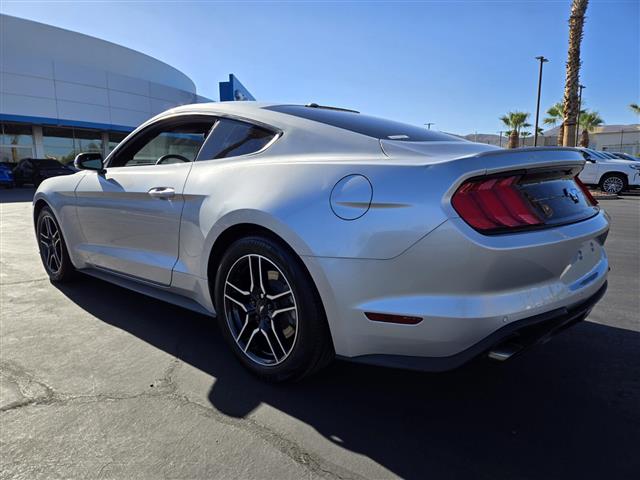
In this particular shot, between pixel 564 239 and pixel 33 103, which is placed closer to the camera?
pixel 564 239

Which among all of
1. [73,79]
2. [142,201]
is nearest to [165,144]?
[142,201]

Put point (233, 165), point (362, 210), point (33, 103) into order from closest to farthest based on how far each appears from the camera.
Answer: point (362, 210) → point (233, 165) → point (33, 103)

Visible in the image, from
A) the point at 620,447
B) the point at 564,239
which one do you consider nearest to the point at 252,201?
the point at 564,239

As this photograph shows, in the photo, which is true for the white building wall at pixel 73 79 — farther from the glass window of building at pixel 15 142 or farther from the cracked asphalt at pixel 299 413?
the cracked asphalt at pixel 299 413

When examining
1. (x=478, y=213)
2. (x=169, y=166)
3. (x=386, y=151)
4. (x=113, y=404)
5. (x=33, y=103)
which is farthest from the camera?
(x=33, y=103)

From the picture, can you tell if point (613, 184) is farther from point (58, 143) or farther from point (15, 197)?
point (58, 143)

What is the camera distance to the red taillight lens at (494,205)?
6.08ft

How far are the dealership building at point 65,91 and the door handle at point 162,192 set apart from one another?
22413mm

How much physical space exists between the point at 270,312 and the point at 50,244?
3132 mm

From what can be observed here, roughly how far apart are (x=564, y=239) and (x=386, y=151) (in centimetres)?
89

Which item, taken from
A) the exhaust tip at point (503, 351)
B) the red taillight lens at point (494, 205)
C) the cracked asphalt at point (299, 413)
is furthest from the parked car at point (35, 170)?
the exhaust tip at point (503, 351)

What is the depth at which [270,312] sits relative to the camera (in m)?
2.44

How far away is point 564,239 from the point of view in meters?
2.02

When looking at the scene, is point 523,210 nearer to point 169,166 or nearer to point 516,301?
point 516,301
